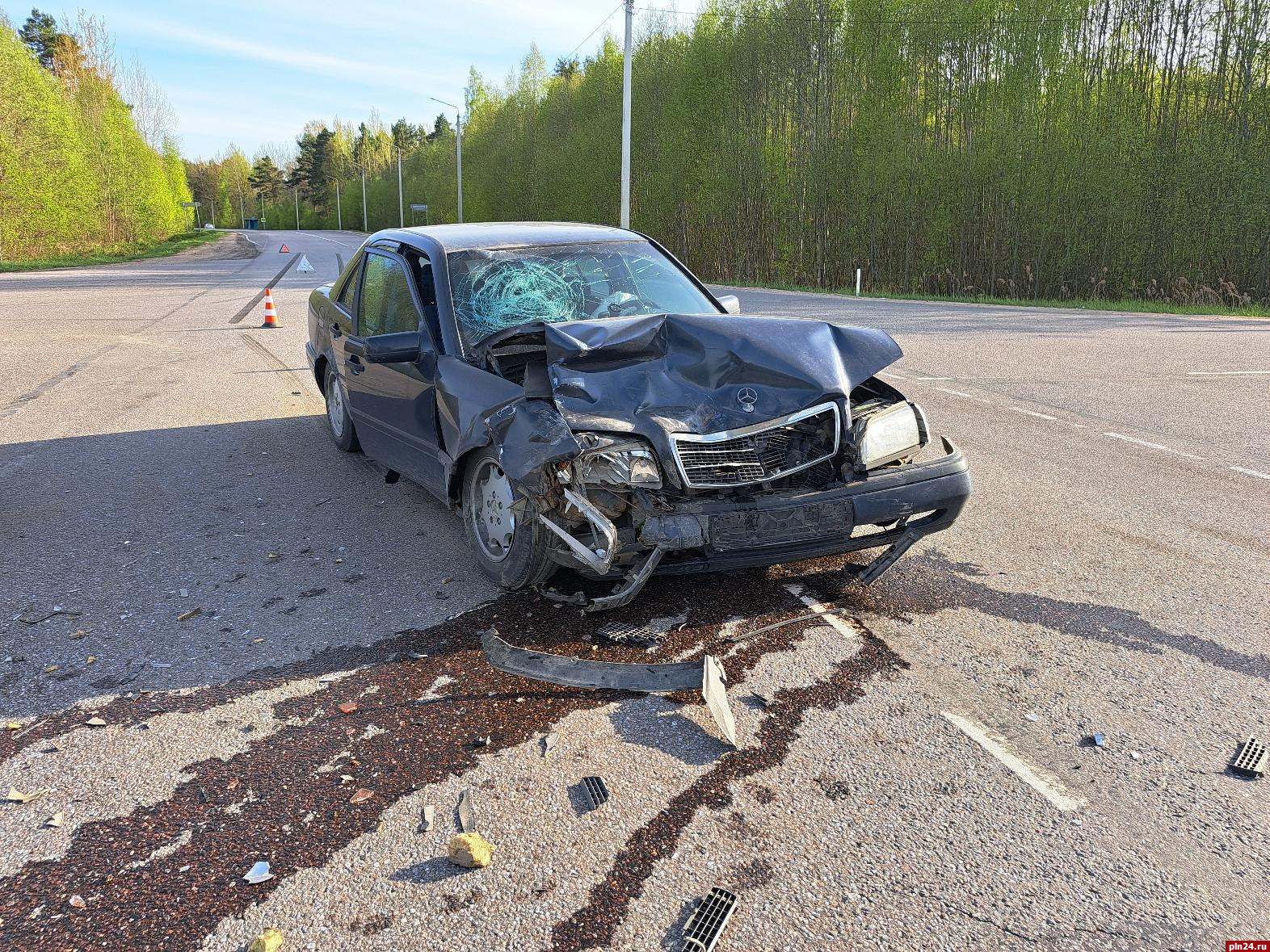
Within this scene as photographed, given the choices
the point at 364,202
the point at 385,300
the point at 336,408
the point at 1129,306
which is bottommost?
the point at 336,408

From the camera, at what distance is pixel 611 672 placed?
11.1 ft

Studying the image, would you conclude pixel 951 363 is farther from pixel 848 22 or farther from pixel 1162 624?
pixel 848 22

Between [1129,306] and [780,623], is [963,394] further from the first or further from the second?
[1129,306]

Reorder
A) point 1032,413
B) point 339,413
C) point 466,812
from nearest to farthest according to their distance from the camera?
point 466,812 < point 339,413 < point 1032,413

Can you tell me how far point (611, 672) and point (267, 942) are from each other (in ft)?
5.03

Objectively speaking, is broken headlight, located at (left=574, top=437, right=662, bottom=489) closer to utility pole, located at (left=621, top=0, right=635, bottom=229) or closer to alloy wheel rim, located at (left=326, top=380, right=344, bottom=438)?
alloy wheel rim, located at (left=326, top=380, right=344, bottom=438)

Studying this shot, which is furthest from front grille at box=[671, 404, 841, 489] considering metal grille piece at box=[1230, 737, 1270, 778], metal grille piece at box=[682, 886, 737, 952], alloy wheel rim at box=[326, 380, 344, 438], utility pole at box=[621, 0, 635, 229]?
utility pole at box=[621, 0, 635, 229]

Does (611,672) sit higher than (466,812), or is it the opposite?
(611,672)

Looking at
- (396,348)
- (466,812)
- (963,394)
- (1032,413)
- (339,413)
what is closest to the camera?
(466,812)

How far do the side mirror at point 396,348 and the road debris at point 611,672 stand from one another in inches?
71.4

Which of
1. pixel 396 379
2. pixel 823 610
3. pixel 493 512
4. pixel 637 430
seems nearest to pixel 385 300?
pixel 396 379

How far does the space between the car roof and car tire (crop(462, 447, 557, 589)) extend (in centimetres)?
152

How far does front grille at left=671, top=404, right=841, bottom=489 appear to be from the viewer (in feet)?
11.8

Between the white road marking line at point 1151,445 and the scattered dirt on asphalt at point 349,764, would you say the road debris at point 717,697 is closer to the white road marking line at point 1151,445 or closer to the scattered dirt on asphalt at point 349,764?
the scattered dirt on asphalt at point 349,764
